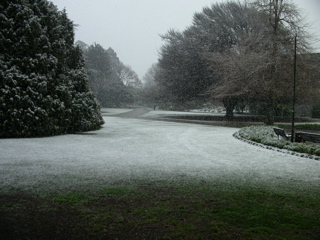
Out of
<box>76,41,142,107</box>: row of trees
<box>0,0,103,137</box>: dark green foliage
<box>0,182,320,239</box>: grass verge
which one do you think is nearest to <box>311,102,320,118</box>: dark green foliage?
<box>0,0,103,137</box>: dark green foliage

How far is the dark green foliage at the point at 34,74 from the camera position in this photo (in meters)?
12.9

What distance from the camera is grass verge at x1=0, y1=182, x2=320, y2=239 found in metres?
3.68

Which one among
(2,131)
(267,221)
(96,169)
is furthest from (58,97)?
(267,221)

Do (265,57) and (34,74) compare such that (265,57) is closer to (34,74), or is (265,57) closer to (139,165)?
(34,74)

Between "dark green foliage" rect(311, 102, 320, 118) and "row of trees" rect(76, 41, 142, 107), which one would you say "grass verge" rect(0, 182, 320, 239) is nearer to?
"dark green foliage" rect(311, 102, 320, 118)

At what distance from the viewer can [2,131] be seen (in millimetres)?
12789

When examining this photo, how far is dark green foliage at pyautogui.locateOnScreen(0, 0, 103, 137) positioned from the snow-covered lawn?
2236mm

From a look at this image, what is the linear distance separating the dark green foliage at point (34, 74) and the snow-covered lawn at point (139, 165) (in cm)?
224

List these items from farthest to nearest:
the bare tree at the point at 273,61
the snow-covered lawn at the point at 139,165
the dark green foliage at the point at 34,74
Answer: the bare tree at the point at 273,61 < the dark green foliage at the point at 34,74 < the snow-covered lawn at the point at 139,165

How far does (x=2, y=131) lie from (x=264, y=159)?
10.7m

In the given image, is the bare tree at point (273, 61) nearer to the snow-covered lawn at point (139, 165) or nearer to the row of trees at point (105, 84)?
the snow-covered lawn at point (139, 165)

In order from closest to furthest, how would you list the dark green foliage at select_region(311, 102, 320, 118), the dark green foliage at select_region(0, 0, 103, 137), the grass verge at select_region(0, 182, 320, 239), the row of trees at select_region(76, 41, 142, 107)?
the grass verge at select_region(0, 182, 320, 239) < the dark green foliage at select_region(0, 0, 103, 137) < the dark green foliage at select_region(311, 102, 320, 118) < the row of trees at select_region(76, 41, 142, 107)

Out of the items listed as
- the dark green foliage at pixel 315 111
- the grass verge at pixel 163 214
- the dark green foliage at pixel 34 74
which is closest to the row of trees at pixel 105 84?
the dark green foliage at pixel 315 111

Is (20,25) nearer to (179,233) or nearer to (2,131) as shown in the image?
(2,131)
